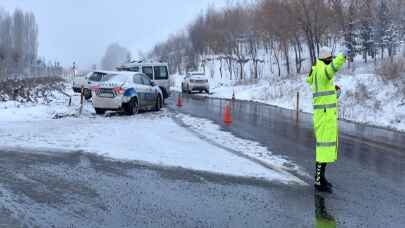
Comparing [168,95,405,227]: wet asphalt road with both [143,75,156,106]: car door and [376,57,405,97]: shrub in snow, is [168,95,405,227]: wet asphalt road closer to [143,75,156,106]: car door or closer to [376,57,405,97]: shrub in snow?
[143,75,156,106]: car door

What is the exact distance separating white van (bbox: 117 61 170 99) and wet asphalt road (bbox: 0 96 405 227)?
16.5 metres

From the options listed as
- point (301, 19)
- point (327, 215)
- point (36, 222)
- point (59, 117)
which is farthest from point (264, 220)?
point (301, 19)

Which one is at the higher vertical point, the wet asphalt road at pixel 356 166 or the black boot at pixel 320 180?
the black boot at pixel 320 180

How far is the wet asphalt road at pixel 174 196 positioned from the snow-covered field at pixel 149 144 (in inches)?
17.3

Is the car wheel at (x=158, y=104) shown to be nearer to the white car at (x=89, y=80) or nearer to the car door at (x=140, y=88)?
the car door at (x=140, y=88)

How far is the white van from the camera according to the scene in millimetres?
25156

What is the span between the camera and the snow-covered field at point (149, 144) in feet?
25.7

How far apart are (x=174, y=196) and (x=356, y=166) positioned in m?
3.75

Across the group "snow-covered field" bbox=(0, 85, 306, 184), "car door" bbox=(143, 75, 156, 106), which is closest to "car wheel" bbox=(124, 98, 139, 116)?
"car door" bbox=(143, 75, 156, 106)

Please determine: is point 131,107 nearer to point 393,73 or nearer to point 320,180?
point 393,73

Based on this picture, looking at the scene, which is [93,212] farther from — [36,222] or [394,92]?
[394,92]

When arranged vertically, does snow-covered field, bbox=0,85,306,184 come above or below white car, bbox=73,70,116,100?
below

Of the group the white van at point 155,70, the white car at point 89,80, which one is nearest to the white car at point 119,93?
the white car at point 89,80

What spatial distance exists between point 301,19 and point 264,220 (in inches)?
1511
